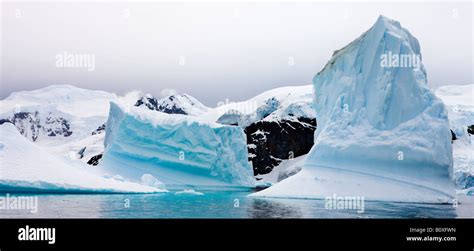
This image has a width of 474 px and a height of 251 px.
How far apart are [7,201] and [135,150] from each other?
1707 cm

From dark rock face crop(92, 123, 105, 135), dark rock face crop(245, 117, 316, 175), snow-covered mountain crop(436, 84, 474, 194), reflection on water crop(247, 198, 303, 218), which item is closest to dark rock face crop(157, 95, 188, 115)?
dark rock face crop(92, 123, 105, 135)

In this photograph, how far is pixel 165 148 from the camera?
1288 inches

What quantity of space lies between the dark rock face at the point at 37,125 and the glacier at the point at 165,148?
71.4 metres

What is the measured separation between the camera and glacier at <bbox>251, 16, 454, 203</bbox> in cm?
1869

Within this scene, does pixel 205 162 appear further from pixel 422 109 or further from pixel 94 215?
pixel 94 215
